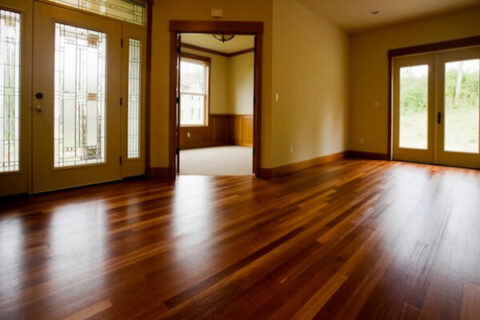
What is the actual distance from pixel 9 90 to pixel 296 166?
4.12 m

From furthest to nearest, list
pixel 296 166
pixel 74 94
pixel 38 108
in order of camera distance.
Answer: pixel 296 166
pixel 74 94
pixel 38 108

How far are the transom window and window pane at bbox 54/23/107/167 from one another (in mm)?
4610

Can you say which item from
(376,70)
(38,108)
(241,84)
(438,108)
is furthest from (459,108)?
(38,108)

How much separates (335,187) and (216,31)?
274 centimetres

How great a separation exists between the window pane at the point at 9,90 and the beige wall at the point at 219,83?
616cm

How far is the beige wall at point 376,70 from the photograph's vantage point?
596 centimetres

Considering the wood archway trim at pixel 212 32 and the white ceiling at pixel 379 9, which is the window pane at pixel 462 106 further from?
the wood archway trim at pixel 212 32

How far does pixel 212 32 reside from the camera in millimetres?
4469

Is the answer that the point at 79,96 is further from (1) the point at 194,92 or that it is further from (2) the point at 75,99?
(1) the point at 194,92

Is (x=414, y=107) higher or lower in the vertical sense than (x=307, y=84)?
lower

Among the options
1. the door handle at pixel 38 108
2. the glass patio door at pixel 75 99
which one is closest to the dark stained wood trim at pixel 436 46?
the glass patio door at pixel 75 99

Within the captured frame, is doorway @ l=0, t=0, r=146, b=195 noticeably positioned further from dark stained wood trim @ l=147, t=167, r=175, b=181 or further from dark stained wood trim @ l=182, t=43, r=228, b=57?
dark stained wood trim @ l=182, t=43, r=228, b=57

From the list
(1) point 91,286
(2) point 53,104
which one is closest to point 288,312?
(1) point 91,286

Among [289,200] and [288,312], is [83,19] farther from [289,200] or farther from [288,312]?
[288,312]
